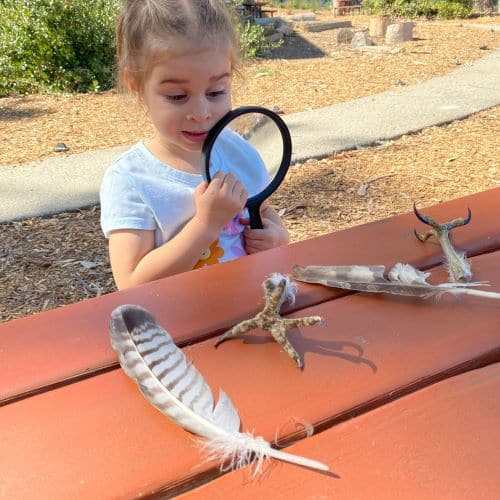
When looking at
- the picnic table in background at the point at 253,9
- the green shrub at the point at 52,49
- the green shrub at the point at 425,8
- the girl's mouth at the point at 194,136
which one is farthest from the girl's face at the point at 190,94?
the green shrub at the point at 425,8

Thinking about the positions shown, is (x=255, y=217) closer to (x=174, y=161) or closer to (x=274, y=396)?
(x=174, y=161)

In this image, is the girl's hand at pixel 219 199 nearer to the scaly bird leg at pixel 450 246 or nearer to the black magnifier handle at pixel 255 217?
the black magnifier handle at pixel 255 217

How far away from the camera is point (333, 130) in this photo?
531 cm

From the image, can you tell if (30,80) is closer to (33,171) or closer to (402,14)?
(33,171)

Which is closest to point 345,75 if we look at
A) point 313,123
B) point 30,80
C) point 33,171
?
point 313,123

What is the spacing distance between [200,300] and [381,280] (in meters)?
0.35

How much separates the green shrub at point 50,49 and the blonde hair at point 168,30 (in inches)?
222

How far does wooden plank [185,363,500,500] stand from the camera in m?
0.79

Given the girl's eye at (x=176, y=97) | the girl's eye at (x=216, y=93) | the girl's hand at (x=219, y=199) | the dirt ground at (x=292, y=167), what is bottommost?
the dirt ground at (x=292, y=167)

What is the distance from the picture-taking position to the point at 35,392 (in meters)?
0.97

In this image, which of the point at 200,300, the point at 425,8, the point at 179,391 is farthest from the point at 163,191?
the point at 425,8

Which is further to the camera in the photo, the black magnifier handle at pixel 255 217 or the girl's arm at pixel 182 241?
the black magnifier handle at pixel 255 217

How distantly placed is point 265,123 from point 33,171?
3.30 meters

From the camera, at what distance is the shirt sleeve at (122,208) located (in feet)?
5.86
